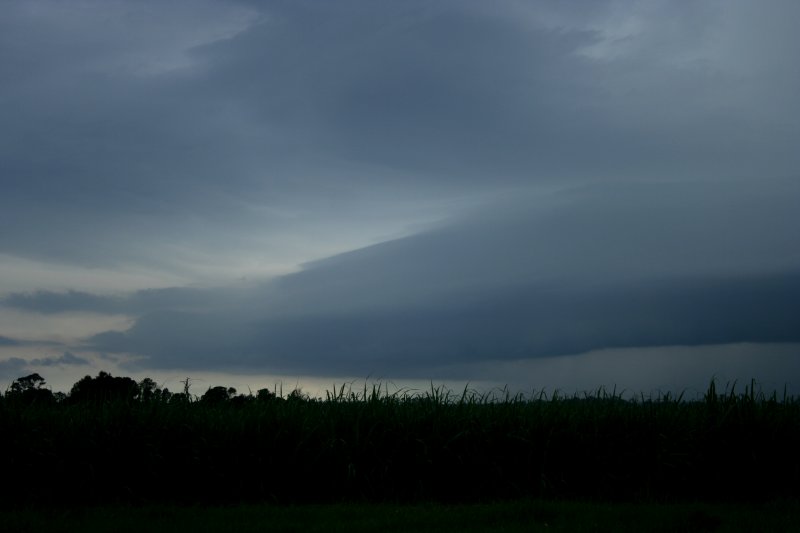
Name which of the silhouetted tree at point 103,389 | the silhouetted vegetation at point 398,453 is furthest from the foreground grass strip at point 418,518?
the silhouetted tree at point 103,389

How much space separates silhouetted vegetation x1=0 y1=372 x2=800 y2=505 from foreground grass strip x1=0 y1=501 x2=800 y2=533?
44.9 inches

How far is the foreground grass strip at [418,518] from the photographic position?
11.0m

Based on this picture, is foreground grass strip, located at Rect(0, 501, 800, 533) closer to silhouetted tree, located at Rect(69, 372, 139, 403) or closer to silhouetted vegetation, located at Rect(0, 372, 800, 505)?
silhouetted vegetation, located at Rect(0, 372, 800, 505)

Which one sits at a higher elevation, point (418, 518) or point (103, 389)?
point (103, 389)

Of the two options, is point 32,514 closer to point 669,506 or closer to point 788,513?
point 669,506

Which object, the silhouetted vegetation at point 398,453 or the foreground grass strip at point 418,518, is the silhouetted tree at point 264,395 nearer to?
the silhouetted vegetation at point 398,453

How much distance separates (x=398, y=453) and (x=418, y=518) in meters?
2.63

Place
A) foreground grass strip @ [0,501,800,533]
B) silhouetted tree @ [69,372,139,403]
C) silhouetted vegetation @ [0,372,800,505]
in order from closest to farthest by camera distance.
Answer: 1. foreground grass strip @ [0,501,800,533]
2. silhouetted vegetation @ [0,372,800,505]
3. silhouetted tree @ [69,372,139,403]

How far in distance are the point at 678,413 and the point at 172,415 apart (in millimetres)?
9728

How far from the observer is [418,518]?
448 inches

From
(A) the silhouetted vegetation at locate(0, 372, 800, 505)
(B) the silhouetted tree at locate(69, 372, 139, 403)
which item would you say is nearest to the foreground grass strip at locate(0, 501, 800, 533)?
(A) the silhouetted vegetation at locate(0, 372, 800, 505)

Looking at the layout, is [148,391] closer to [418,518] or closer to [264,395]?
[264,395]

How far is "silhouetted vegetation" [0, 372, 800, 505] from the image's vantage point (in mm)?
13797

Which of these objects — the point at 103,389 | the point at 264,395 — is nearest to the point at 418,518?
the point at 264,395
